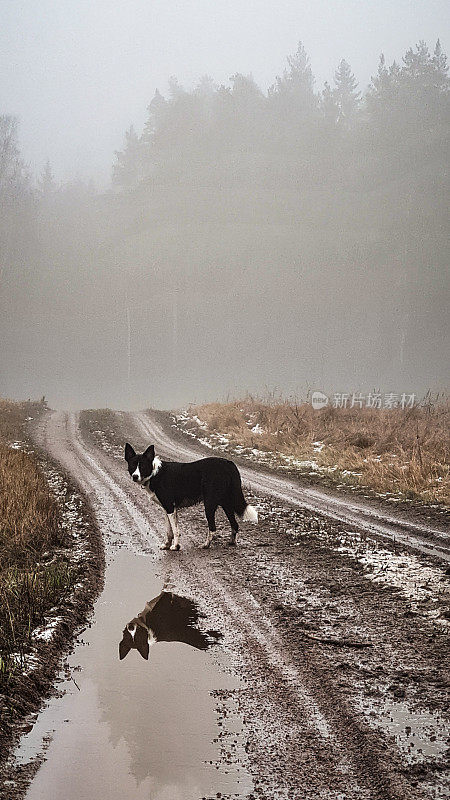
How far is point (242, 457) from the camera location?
60.7 ft

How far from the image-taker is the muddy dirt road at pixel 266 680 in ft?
13.3

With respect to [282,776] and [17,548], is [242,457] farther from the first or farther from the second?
[282,776]

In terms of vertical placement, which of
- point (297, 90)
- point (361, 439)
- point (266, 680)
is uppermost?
point (297, 90)

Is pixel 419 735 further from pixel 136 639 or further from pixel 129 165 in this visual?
pixel 129 165

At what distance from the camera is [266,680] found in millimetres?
5344

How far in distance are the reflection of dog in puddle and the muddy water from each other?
1.2 inches

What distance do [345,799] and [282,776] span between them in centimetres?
42

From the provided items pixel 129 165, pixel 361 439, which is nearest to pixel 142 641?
pixel 361 439

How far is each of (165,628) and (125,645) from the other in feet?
1.78

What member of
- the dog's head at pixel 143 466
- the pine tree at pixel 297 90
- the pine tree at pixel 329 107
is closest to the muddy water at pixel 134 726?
the dog's head at pixel 143 466

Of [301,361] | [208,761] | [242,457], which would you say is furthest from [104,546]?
[301,361]

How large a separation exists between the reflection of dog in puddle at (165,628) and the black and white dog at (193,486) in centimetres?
225

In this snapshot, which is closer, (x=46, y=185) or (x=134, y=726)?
(x=134, y=726)

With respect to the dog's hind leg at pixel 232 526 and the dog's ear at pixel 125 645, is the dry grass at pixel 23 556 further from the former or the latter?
the dog's hind leg at pixel 232 526
